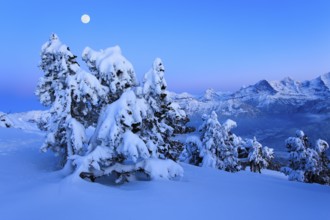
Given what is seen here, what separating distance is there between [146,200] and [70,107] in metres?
7.17

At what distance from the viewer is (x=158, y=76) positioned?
16.0 m

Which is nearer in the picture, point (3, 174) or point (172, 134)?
point (3, 174)

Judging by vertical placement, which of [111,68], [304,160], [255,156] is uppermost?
[111,68]

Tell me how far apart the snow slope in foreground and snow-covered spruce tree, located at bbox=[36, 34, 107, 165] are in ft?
5.60

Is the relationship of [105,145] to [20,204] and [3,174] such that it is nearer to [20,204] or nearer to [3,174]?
[20,204]

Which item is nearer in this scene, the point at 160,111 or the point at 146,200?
the point at 146,200

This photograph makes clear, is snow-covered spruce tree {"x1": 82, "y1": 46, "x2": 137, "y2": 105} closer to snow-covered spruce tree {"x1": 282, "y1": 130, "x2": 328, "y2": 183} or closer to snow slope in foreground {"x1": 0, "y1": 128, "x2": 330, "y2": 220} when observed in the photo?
snow slope in foreground {"x1": 0, "y1": 128, "x2": 330, "y2": 220}

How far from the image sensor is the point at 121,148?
13.6 m

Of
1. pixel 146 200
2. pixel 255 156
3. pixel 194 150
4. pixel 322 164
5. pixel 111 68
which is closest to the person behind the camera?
pixel 146 200

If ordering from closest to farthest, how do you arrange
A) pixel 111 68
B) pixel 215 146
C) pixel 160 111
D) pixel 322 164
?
pixel 111 68 < pixel 160 111 < pixel 215 146 < pixel 322 164

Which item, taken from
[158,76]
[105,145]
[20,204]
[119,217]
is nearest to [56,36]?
[158,76]

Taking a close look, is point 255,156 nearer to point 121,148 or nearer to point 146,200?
point 121,148

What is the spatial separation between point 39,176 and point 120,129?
4.87 m

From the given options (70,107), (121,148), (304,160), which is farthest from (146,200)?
(304,160)
